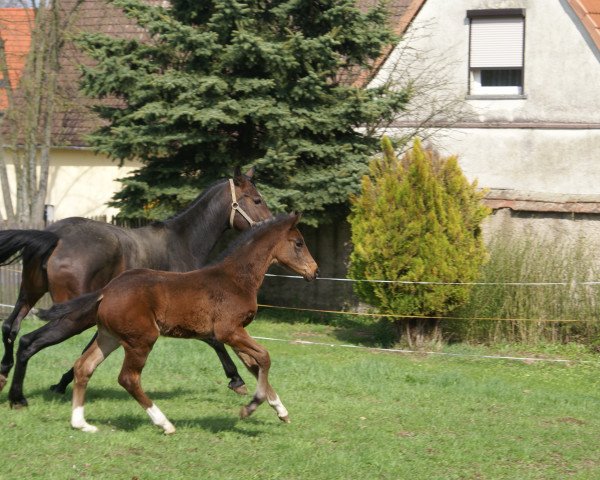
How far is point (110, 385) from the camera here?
9938mm

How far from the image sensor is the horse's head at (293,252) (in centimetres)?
823

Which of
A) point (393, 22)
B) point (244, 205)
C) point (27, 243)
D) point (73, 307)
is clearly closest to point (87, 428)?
point (73, 307)

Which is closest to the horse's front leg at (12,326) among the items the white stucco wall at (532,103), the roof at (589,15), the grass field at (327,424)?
the grass field at (327,424)

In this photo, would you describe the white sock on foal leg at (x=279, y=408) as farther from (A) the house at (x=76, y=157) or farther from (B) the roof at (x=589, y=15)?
(A) the house at (x=76, y=157)

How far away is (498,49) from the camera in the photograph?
19.1m

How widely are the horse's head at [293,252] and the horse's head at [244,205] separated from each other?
178 centimetres

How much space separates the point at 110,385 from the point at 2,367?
1.29 meters

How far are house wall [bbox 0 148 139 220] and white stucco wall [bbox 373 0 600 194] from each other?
8.30 metres

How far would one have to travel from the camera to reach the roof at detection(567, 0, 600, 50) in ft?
58.7

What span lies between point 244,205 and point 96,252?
5.86 feet

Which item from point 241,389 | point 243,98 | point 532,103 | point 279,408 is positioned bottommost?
point 241,389

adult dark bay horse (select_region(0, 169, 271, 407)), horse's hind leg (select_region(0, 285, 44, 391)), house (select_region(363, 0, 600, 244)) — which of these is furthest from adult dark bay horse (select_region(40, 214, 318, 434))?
house (select_region(363, 0, 600, 244))

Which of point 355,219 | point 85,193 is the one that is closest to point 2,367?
point 355,219

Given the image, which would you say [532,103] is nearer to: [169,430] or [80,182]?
[80,182]
